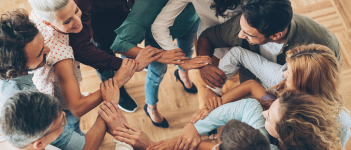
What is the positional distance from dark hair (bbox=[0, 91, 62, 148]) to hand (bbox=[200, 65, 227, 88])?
852 mm

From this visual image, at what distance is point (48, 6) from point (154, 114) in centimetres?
121

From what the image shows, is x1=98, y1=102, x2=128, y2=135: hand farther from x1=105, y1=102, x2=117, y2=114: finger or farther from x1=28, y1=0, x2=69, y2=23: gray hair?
x1=28, y1=0, x2=69, y2=23: gray hair

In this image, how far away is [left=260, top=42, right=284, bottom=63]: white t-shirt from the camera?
141cm

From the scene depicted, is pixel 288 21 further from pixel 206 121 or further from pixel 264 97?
pixel 206 121

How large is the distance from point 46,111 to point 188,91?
1.42m

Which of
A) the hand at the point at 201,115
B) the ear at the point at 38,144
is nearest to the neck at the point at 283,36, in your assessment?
the hand at the point at 201,115

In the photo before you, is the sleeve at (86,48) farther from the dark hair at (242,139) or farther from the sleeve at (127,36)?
the dark hair at (242,139)

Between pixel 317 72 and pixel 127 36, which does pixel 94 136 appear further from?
pixel 317 72

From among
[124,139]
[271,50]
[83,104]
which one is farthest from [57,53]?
[271,50]

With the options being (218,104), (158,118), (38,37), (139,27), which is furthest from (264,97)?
(38,37)

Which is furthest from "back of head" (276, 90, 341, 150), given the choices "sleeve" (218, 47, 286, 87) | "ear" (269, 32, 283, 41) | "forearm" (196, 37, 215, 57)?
"forearm" (196, 37, 215, 57)

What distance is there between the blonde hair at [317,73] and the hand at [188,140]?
55cm

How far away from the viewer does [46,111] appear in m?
1.00

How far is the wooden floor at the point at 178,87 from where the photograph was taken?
2.11 metres
